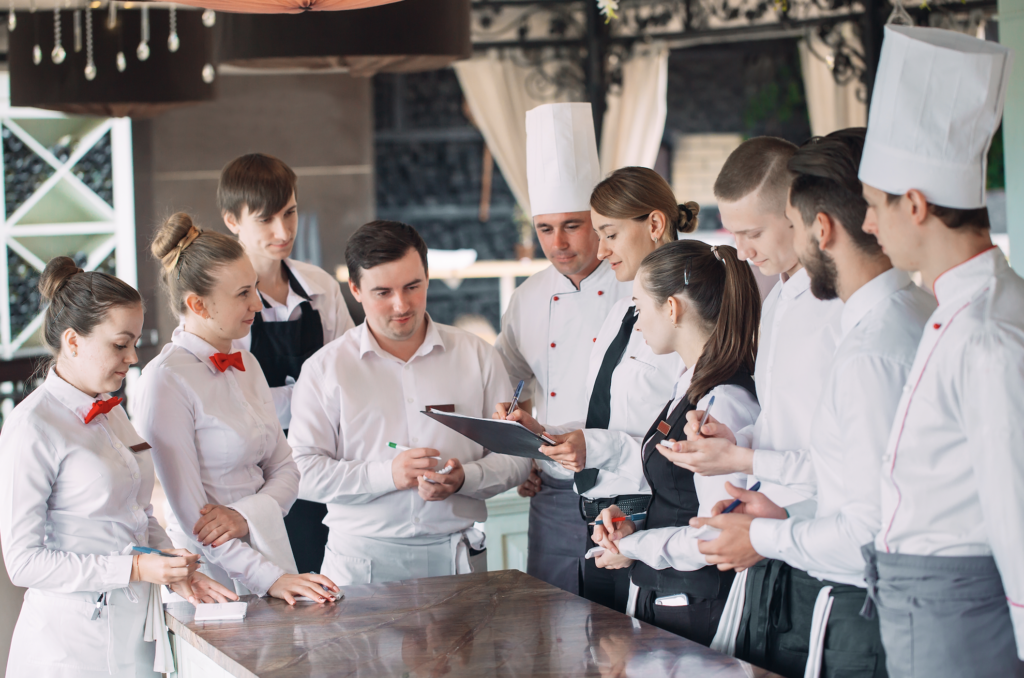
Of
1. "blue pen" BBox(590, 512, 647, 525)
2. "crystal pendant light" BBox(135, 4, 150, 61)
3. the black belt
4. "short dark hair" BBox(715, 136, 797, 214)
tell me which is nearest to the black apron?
the black belt

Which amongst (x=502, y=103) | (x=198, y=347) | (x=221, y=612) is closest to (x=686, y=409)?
(x=221, y=612)

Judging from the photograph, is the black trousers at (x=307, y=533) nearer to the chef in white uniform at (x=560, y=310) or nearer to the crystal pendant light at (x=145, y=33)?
the chef in white uniform at (x=560, y=310)

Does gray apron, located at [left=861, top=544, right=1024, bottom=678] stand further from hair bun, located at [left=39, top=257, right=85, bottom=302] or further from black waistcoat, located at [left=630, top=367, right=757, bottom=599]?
hair bun, located at [left=39, top=257, right=85, bottom=302]

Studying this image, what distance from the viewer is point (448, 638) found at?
5.47ft

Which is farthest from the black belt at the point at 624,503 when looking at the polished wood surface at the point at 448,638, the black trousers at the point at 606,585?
the polished wood surface at the point at 448,638

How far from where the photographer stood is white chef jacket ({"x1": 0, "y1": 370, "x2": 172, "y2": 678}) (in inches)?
69.2

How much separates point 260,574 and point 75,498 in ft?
1.27

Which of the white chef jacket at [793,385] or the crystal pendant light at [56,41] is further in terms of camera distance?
the crystal pendant light at [56,41]

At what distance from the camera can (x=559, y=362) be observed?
2.76 metres

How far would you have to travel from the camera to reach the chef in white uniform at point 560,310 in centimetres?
265

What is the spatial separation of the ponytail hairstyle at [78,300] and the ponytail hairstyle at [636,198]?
3.67ft

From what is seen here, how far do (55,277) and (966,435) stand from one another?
1.65m

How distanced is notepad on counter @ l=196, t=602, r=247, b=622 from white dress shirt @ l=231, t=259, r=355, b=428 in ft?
3.08

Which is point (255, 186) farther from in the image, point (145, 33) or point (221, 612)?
point (221, 612)
